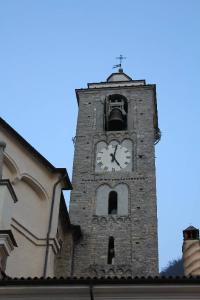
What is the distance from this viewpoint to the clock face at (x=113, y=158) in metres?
24.0

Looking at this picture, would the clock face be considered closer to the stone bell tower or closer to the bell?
the stone bell tower

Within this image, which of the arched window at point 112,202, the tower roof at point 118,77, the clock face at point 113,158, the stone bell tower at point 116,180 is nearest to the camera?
the stone bell tower at point 116,180

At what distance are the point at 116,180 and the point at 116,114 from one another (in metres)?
4.15

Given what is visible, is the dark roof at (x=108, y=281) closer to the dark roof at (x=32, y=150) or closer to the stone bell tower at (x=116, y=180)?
the dark roof at (x=32, y=150)

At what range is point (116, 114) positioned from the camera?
26312 millimetres

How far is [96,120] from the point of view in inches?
1033

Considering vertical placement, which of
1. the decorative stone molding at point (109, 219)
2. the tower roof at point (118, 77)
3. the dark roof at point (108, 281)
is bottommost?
the dark roof at point (108, 281)

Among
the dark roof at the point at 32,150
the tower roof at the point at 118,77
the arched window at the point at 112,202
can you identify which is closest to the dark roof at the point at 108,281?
the dark roof at the point at 32,150

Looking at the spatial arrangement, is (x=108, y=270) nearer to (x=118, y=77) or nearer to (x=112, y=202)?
(x=112, y=202)

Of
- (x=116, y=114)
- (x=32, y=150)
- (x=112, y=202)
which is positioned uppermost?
(x=116, y=114)

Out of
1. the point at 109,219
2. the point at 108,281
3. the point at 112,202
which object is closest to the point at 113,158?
the point at 112,202

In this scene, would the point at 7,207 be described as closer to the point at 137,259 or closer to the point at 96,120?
the point at 137,259

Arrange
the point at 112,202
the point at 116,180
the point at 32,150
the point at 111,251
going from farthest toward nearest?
the point at 116,180, the point at 112,202, the point at 111,251, the point at 32,150

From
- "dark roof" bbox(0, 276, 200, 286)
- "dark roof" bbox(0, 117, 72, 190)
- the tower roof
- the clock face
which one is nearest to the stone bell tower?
the clock face
